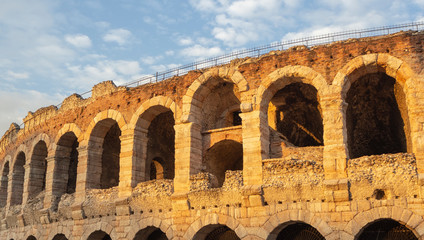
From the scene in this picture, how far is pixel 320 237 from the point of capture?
12.8 m

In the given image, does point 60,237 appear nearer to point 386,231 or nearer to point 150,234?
point 150,234

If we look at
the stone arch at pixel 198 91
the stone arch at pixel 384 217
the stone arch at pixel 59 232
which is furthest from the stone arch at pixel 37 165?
the stone arch at pixel 384 217

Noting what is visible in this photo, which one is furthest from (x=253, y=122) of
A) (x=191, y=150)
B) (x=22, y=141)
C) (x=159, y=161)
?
(x=22, y=141)

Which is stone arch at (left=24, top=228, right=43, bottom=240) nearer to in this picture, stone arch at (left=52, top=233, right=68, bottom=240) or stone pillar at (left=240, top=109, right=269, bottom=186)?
stone arch at (left=52, top=233, right=68, bottom=240)

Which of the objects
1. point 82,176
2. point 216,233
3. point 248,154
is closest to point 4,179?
point 82,176

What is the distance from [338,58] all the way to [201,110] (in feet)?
14.9

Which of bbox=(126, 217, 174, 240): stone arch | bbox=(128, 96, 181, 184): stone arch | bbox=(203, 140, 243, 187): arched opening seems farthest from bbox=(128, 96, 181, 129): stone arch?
bbox=(126, 217, 174, 240): stone arch

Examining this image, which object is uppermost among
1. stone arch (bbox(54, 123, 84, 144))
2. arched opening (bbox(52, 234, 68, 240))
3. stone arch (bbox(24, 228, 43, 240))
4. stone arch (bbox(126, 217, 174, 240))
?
stone arch (bbox(54, 123, 84, 144))

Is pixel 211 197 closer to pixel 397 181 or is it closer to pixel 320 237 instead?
pixel 320 237

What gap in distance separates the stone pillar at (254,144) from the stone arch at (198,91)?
135 centimetres

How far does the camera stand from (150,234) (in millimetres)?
15656

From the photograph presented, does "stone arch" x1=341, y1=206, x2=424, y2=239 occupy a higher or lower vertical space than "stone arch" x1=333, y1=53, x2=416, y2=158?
lower

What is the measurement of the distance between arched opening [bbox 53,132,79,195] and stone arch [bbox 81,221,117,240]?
2.54 m

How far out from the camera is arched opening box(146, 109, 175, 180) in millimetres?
18422
